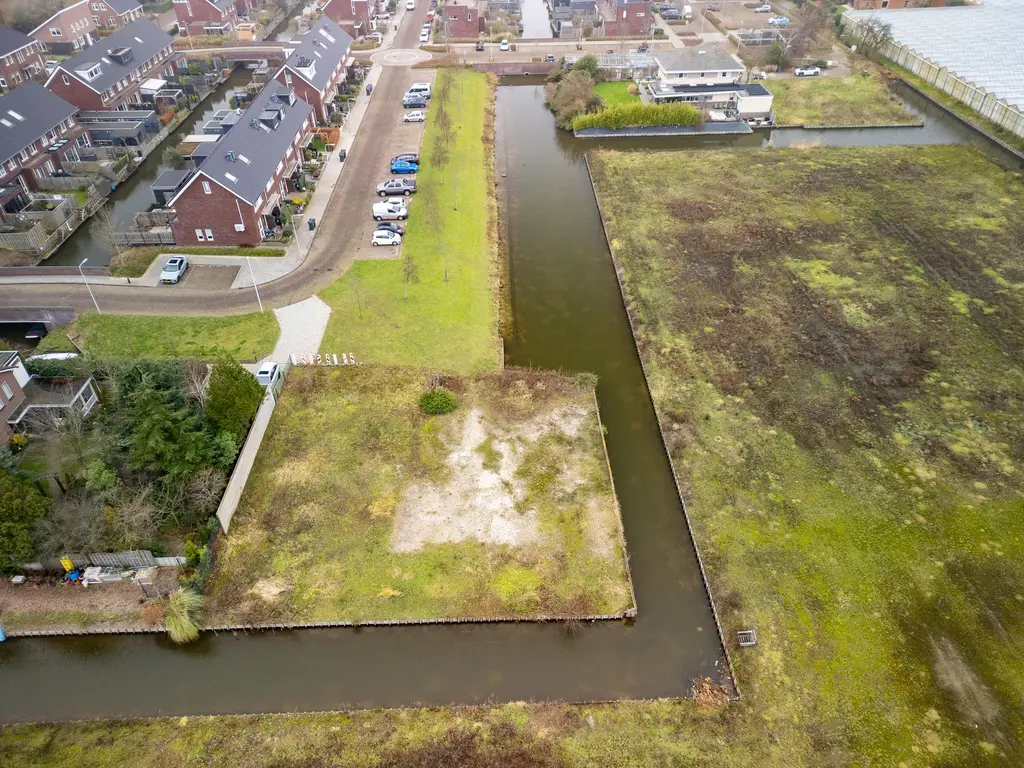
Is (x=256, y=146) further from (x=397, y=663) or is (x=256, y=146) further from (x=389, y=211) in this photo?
(x=397, y=663)

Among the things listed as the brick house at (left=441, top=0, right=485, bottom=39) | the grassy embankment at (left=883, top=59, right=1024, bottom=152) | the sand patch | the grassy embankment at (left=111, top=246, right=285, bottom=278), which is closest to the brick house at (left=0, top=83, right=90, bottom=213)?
the grassy embankment at (left=111, top=246, right=285, bottom=278)

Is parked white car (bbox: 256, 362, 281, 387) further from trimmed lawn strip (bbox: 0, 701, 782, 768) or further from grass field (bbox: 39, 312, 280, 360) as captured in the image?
trimmed lawn strip (bbox: 0, 701, 782, 768)

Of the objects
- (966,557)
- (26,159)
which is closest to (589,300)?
(966,557)

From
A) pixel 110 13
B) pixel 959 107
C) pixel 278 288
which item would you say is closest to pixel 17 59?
pixel 110 13

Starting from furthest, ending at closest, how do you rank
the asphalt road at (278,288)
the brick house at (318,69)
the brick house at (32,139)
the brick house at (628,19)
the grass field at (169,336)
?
the brick house at (628,19) < the brick house at (318,69) < the brick house at (32,139) < the asphalt road at (278,288) < the grass field at (169,336)

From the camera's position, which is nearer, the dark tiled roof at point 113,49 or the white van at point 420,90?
the dark tiled roof at point 113,49

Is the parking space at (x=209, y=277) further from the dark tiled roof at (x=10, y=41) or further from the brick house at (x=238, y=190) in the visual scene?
the dark tiled roof at (x=10, y=41)

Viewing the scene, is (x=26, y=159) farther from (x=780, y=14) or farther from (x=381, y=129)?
(x=780, y=14)

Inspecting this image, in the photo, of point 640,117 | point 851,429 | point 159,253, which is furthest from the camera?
point 640,117

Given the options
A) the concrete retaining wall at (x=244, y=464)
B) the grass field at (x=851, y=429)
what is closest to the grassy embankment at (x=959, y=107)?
the grass field at (x=851, y=429)
